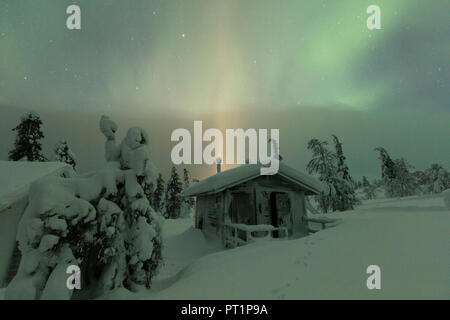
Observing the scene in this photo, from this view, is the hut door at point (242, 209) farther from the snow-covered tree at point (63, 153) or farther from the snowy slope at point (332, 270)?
the snow-covered tree at point (63, 153)

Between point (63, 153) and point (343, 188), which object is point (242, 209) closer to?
point (343, 188)

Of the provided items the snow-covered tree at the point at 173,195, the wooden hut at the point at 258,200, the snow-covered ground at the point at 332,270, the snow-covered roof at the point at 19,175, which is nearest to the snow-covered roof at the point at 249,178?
the wooden hut at the point at 258,200

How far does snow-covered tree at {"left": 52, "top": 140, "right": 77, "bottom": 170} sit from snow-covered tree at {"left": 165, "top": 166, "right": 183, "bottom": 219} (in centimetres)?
1873

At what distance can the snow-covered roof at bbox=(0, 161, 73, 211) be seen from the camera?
27.6 ft

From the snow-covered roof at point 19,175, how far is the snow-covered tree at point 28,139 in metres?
16.9

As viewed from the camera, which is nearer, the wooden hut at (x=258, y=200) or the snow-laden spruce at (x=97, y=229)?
the snow-laden spruce at (x=97, y=229)

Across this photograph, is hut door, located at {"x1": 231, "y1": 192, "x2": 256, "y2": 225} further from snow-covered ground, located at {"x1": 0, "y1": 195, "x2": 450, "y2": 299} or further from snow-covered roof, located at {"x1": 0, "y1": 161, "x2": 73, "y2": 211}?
snow-covered roof, located at {"x1": 0, "y1": 161, "x2": 73, "y2": 211}

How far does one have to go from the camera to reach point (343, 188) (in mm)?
29000

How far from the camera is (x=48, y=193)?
15.0ft

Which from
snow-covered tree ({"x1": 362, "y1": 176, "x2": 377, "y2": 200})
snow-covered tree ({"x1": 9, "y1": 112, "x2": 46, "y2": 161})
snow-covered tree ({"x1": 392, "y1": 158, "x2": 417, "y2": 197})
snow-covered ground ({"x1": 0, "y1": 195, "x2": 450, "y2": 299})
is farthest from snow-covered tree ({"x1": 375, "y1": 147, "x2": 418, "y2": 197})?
snow-covered tree ({"x1": 9, "y1": 112, "x2": 46, "y2": 161})

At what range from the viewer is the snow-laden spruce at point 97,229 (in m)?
4.32
